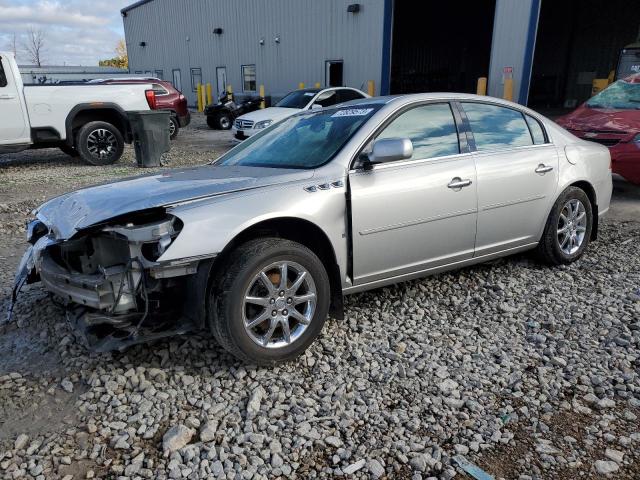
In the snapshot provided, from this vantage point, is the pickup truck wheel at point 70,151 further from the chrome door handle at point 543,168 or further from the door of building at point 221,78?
the door of building at point 221,78

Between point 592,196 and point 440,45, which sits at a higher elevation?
point 440,45

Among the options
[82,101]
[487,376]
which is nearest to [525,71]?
[82,101]

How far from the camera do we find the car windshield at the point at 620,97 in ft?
25.8

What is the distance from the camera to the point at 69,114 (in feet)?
32.2

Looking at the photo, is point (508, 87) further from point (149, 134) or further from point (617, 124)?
point (149, 134)

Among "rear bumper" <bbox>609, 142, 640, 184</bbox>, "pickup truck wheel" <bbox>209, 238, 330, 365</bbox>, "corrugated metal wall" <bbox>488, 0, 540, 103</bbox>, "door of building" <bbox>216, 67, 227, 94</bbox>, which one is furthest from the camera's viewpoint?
"door of building" <bbox>216, 67, 227, 94</bbox>

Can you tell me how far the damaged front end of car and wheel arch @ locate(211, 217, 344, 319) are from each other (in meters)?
0.21

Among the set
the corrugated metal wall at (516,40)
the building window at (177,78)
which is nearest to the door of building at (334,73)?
the corrugated metal wall at (516,40)

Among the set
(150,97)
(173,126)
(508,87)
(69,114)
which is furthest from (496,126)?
(173,126)

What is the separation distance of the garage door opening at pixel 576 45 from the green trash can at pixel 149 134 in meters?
22.1

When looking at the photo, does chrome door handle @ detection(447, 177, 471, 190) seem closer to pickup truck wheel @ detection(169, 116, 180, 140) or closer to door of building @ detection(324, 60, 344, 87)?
pickup truck wheel @ detection(169, 116, 180, 140)

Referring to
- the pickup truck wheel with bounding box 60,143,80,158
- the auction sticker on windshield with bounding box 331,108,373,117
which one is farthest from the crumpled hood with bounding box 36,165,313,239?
the pickup truck wheel with bounding box 60,143,80,158

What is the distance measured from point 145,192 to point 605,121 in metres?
6.90

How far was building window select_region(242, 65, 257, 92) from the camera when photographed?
26377 mm
